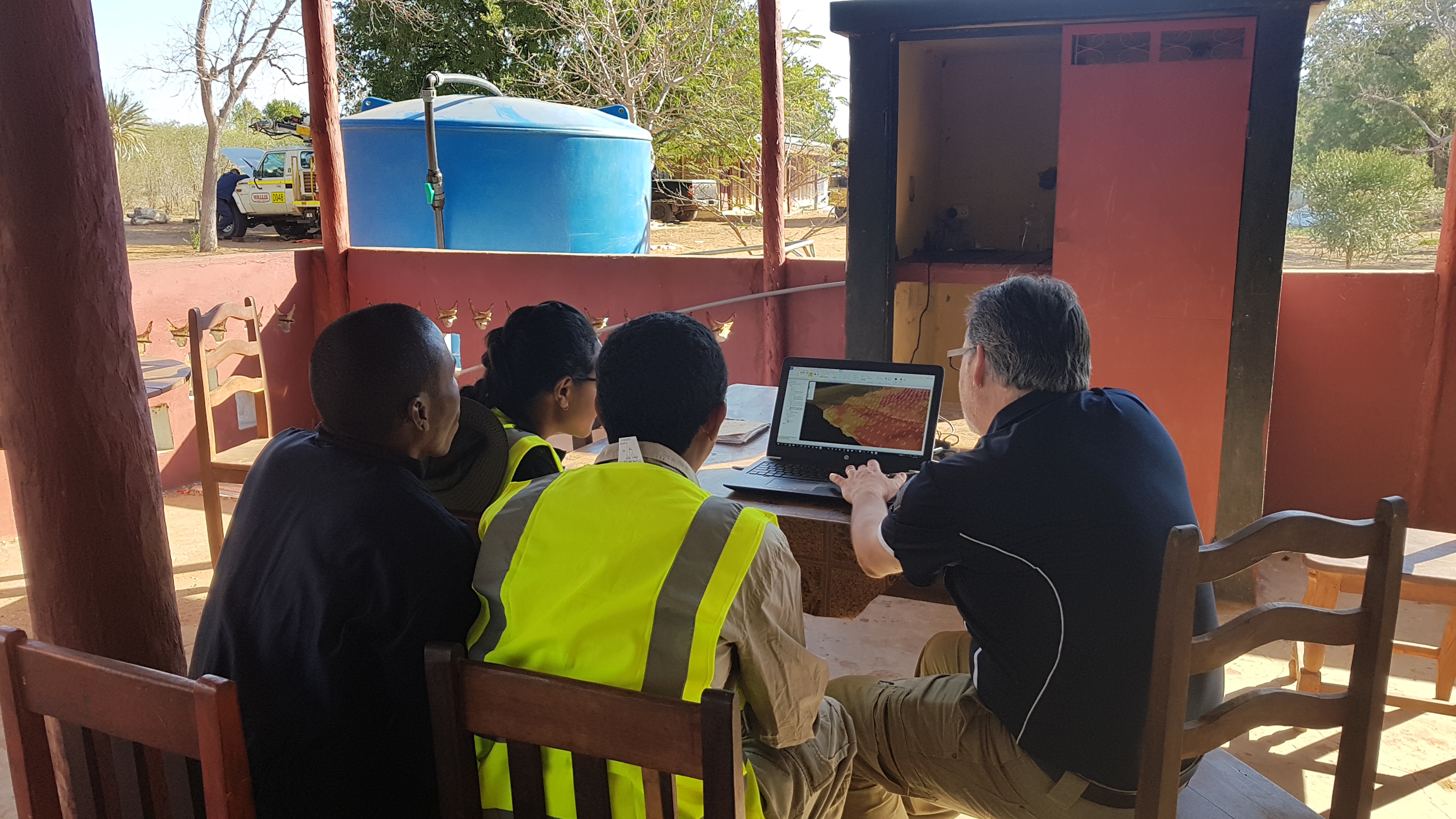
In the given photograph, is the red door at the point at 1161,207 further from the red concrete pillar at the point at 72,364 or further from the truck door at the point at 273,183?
the truck door at the point at 273,183

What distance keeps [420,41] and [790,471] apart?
60.4 ft

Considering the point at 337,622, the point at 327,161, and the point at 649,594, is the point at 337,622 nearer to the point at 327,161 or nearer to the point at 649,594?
the point at 649,594

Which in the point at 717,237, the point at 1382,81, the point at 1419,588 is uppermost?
the point at 1382,81

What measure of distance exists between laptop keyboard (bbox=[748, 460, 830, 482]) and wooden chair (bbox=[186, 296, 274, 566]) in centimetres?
199

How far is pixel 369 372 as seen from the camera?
1511 millimetres

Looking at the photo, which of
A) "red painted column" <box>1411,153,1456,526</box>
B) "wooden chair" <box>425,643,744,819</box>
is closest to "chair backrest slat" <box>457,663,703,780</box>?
"wooden chair" <box>425,643,744,819</box>

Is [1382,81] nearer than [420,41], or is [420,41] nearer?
[1382,81]

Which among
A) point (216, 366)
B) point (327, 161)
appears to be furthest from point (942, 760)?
point (327, 161)

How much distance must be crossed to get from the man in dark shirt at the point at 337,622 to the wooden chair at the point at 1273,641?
94cm

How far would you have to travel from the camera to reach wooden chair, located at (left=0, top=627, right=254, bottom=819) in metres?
1.09

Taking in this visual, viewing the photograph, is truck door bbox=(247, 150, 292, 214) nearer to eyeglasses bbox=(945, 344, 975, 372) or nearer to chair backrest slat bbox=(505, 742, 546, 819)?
eyeglasses bbox=(945, 344, 975, 372)

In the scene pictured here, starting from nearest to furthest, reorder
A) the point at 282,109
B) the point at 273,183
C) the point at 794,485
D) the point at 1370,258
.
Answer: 1. the point at 794,485
2. the point at 1370,258
3. the point at 273,183
4. the point at 282,109

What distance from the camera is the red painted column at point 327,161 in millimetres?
5254

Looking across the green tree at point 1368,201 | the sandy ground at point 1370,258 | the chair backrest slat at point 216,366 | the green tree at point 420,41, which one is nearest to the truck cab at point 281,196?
the green tree at point 420,41
